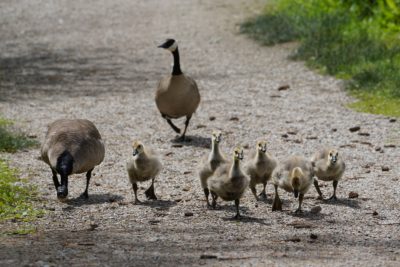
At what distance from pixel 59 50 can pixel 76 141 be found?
38.1 feet

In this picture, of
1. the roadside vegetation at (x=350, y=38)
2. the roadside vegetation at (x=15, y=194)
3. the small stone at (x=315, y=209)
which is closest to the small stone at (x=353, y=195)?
the small stone at (x=315, y=209)

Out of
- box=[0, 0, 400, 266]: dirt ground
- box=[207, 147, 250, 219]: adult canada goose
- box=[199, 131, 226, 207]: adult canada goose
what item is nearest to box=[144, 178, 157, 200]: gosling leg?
box=[0, 0, 400, 266]: dirt ground

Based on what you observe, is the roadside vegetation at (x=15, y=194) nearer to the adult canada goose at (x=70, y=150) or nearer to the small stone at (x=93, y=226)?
the adult canada goose at (x=70, y=150)

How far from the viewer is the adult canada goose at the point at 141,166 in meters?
9.75

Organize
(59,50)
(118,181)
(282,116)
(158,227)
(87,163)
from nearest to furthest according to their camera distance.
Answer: (158,227), (87,163), (118,181), (282,116), (59,50)

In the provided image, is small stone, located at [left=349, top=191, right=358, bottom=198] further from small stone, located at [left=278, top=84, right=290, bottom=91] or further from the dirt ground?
small stone, located at [left=278, top=84, right=290, bottom=91]

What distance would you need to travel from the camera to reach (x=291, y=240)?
26.8 ft

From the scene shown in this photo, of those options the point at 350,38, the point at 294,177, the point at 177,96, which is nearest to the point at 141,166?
the point at 294,177

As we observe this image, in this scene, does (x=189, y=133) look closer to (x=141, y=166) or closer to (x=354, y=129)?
(x=354, y=129)

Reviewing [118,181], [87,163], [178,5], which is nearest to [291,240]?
[87,163]

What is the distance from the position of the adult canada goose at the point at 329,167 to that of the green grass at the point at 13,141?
4.35m

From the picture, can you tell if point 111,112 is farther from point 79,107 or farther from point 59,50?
point 59,50

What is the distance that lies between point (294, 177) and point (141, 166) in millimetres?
1687

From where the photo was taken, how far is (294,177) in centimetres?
912
